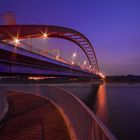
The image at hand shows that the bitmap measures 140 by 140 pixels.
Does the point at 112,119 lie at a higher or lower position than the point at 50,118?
lower

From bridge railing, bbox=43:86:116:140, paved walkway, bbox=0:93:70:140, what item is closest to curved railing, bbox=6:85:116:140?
bridge railing, bbox=43:86:116:140

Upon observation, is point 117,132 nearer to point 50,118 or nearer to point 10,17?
point 50,118

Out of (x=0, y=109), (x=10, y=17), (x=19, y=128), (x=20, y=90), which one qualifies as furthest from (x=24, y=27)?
(x=19, y=128)

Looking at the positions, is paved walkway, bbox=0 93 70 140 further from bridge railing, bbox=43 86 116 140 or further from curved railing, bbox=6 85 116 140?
bridge railing, bbox=43 86 116 140

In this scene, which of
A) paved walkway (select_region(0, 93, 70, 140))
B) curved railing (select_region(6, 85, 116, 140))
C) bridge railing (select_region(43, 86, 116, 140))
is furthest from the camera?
paved walkway (select_region(0, 93, 70, 140))

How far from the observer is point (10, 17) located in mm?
41438

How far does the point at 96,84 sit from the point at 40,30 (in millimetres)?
69825

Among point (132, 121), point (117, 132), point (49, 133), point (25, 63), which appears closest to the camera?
point (49, 133)

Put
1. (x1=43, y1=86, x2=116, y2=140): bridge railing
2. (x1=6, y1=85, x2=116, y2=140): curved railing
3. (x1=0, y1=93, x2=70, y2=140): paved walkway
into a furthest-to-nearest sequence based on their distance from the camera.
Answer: (x1=0, y1=93, x2=70, y2=140): paved walkway → (x1=6, y1=85, x2=116, y2=140): curved railing → (x1=43, y1=86, x2=116, y2=140): bridge railing

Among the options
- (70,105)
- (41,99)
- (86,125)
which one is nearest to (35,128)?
A: (70,105)

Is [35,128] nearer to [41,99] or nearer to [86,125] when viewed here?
[86,125]

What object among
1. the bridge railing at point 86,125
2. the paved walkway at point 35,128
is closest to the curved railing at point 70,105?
the bridge railing at point 86,125

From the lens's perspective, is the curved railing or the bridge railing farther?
the curved railing

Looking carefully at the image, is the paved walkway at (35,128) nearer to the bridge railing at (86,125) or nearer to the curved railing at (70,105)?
the curved railing at (70,105)
